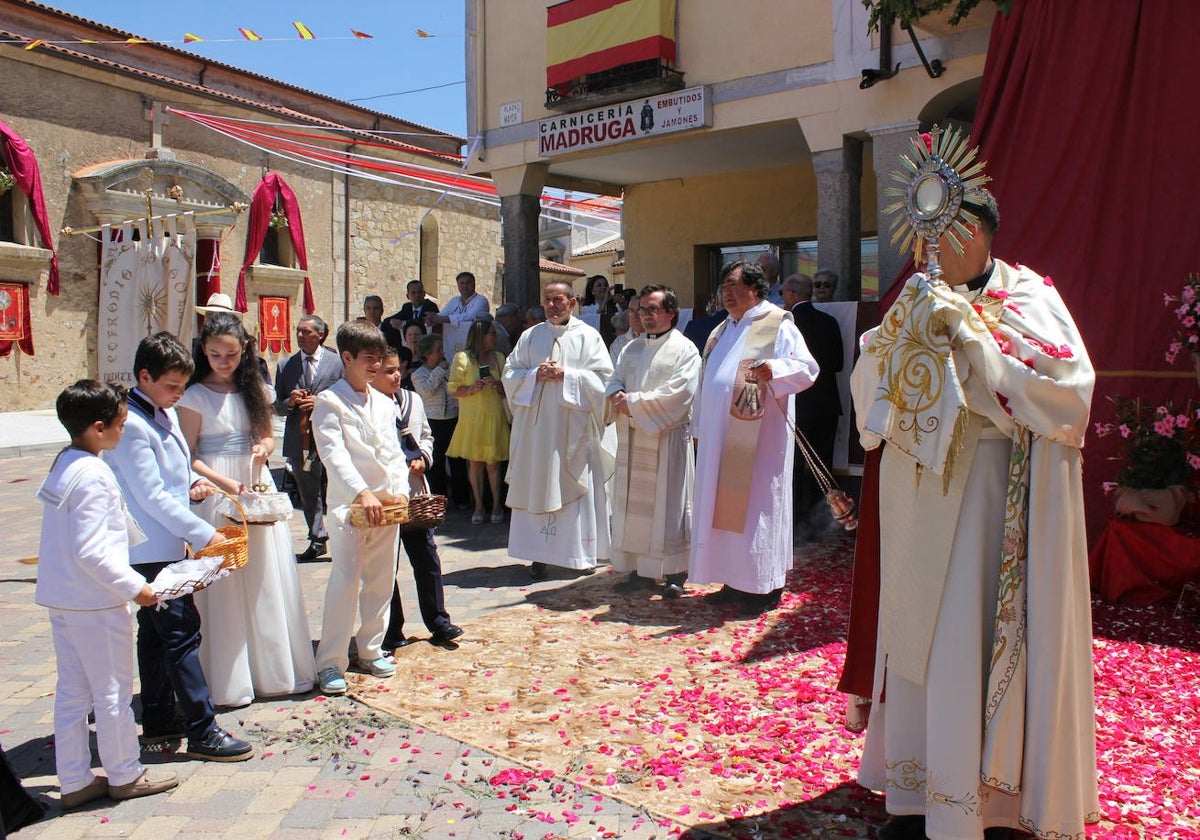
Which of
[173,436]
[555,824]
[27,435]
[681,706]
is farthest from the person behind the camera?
[27,435]

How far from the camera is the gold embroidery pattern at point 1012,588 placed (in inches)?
113

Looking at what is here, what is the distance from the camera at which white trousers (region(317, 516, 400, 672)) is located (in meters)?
4.61

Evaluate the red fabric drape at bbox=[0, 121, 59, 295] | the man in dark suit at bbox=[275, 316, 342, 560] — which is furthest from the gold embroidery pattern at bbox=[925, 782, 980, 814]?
the red fabric drape at bbox=[0, 121, 59, 295]

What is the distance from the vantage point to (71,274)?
17.0 metres

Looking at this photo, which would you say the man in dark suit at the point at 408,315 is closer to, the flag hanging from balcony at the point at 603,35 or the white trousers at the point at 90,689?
the flag hanging from balcony at the point at 603,35

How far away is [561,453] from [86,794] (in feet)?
13.1

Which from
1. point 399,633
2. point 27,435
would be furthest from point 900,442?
point 27,435

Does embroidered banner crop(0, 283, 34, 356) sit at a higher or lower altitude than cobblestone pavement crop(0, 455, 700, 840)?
higher

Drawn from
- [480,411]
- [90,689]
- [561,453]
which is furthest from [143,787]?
[480,411]

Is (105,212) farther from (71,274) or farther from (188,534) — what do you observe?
(188,534)

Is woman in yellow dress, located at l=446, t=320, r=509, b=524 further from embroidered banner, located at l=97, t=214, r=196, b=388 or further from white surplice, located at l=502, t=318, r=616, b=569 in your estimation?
embroidered banner, located at l=97, t=214, r=196, b=388

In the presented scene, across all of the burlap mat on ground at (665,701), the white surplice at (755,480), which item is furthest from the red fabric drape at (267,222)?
the burlap mat on ground at (665,701)

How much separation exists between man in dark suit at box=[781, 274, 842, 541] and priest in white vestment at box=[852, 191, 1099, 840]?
477 cm

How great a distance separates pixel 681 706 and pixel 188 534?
219cm
